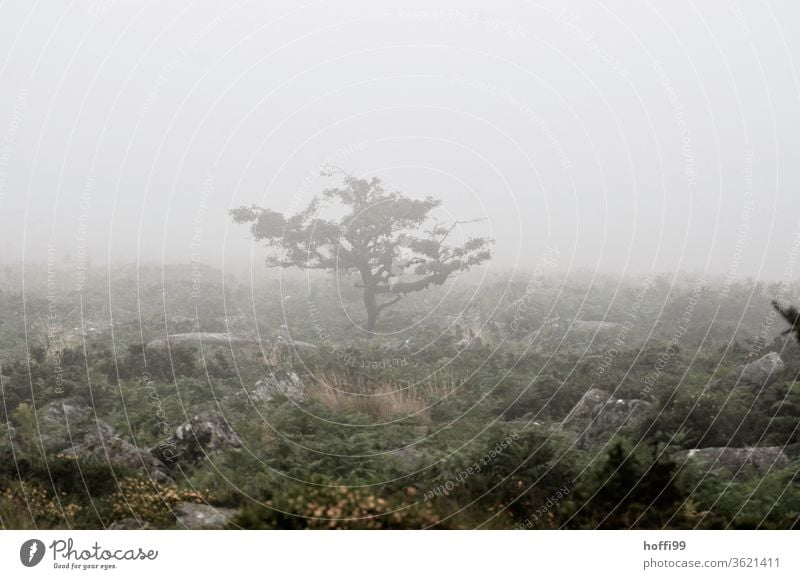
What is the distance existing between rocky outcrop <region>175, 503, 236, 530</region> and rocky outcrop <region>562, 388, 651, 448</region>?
5.73m

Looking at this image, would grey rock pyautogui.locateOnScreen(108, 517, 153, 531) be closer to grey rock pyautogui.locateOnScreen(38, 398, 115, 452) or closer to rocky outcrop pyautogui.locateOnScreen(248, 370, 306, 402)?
grey rock pyautogui.locateOnScreen(38, 398, 115, 452)

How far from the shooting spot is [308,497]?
336 inches

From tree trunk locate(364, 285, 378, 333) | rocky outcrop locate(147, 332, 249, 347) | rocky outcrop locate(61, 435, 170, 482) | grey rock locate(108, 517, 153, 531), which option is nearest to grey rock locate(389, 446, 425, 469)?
rocky outcrop locate(61, 435, 170, 482)

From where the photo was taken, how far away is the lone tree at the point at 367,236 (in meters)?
22.7

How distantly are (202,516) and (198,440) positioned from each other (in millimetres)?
1865

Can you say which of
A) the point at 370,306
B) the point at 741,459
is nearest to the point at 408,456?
the point at 741,459

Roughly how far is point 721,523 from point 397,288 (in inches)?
622

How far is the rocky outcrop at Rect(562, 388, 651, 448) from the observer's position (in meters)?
11.3

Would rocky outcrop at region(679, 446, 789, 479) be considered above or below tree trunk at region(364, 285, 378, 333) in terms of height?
below

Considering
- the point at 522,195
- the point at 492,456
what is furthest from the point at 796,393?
the point at 522,195

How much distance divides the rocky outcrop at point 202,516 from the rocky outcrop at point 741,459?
20.5 feet

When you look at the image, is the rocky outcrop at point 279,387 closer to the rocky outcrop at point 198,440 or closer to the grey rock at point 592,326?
the rocky outcrop at point 198,440

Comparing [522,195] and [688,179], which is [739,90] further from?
[522,195]

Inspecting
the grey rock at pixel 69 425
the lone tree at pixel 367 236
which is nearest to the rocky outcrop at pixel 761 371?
the lone tree at pixel 367 236
